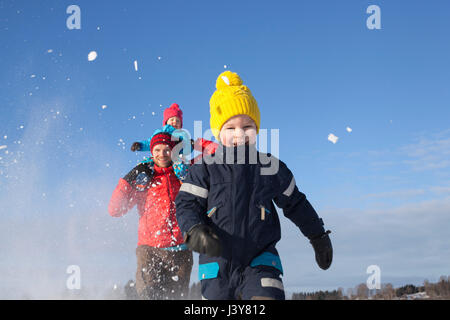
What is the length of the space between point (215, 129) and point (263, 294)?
170 centimetres

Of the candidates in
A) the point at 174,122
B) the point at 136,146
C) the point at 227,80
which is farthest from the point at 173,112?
the point at 227,80

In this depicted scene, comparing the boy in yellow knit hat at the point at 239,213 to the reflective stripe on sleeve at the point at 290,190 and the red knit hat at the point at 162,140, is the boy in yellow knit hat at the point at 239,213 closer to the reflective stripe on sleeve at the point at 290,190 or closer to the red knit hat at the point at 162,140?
the reflective stripe on sleeve at the point at 290,190

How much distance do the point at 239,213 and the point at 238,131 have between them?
0.90 meters

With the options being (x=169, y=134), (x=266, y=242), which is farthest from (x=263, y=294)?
(x=169, y=134)

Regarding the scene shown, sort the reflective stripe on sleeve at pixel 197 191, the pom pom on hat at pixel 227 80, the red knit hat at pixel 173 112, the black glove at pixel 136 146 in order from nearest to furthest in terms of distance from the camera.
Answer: the reflective stripe on sleeve at pixel 197 191 → the pom pom on hat at pixel 227 80 → the black glove at pixel 136 146 → the red knit hat at pixel 173 112

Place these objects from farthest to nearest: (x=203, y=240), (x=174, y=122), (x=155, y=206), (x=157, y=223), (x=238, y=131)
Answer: (x=174, y=122) < (x=155, y=206) < (x=157, y=223) < (x=238, y=131) < (x=203, y=240)

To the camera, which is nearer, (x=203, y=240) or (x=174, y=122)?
(x=203, y=240)

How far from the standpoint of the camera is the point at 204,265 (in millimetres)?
3561

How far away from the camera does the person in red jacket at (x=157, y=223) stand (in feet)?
19.8

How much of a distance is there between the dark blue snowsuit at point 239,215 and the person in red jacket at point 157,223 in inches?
94.7

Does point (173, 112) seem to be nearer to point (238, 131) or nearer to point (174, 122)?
point (174, 122)

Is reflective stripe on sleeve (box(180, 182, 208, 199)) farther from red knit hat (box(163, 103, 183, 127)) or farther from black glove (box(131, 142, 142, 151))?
red knit hat (box(163, 103, 183, 127))

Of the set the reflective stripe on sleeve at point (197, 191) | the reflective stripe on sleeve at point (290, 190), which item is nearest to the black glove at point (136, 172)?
the reflective stripe on sleeve at point (197, 191)

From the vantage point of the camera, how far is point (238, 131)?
417 cm
